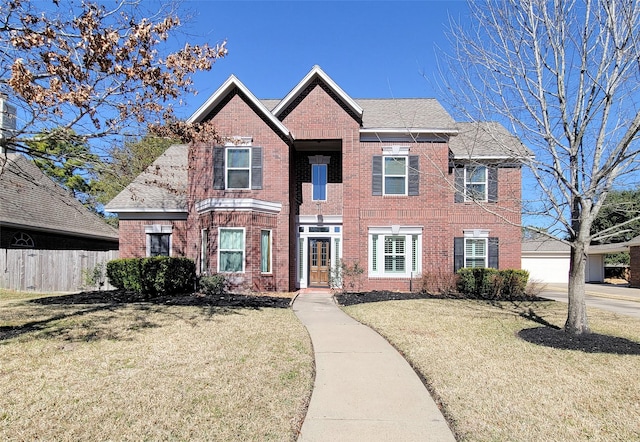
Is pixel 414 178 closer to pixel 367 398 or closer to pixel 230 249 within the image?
pixel 230 249

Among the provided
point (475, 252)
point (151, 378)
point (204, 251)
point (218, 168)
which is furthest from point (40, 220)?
point (475, 252)

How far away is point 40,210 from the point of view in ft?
65.7

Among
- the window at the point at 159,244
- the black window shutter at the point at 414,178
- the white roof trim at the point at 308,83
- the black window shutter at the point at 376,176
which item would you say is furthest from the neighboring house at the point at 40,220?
the black window shutter at the point at 414,178

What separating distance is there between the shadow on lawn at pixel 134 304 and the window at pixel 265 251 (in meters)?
1.79

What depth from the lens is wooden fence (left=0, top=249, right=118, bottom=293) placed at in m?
16.9

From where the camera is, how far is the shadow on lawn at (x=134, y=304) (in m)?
8.80

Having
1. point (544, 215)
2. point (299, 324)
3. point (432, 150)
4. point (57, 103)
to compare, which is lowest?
point (299, 324)

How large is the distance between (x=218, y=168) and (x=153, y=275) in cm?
477

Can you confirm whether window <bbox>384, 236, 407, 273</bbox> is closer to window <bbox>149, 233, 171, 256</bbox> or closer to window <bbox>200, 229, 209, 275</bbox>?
window <bbox>200, 229, 209, 275</bbox>

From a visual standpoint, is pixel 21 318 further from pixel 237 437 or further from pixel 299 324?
pixel 237 437

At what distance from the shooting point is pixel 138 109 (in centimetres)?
756

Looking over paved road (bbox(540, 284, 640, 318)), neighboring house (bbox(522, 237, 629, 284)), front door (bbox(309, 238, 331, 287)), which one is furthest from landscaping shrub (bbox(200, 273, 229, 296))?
neighboring house (bbox(522, 237, 629, 284))

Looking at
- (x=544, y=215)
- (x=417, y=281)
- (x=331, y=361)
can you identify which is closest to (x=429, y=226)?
(x=417, y=281)

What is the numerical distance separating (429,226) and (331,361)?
36.6 feet
